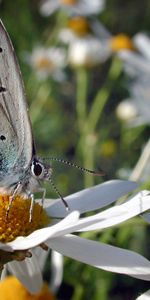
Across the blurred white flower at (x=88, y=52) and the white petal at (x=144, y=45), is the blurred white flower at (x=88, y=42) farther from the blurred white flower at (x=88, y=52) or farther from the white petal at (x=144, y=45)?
the white petal at (x=144, y=45)

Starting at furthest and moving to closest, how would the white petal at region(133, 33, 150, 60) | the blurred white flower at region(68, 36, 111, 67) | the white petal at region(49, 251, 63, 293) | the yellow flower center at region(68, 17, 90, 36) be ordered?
the yellow flower center at region(68, 17, 90, 36) → the blurred white flower at region(68, 36, 111, 67) → the white petal at region(133, 33, 150, 60) → the white petal at region(49, 251, 63, 293)

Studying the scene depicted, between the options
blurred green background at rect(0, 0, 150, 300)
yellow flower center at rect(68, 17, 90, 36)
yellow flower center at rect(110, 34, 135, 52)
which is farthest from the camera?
yellow flower center at rect(68, 17, 90, 36)

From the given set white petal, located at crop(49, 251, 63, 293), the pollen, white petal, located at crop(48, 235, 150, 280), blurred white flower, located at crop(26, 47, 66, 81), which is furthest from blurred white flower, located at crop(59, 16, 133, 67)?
white petal, located at crop(48, 235, 150, 280)

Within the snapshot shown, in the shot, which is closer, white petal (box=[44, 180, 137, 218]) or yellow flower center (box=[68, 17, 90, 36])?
white petal (box=[44, 180, 137, 218])

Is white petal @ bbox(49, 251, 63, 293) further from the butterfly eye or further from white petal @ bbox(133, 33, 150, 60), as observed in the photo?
white petal @ bbox(133, 33, 150, 60)

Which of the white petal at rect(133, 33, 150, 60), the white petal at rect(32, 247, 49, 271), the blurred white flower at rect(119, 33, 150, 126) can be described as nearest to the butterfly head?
the white petal at rect(32, 247, 49, 271)

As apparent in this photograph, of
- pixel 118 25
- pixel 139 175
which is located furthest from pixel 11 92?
pixel 118 25

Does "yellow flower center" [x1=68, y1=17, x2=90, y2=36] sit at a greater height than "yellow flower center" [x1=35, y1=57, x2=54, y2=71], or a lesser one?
greater

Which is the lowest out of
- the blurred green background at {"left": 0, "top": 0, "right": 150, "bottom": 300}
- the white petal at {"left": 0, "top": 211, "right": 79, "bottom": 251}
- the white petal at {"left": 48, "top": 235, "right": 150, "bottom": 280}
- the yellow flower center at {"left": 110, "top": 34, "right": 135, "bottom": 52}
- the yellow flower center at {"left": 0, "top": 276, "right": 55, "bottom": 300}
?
the blurred green background at {"left": 0, "top": 0, "right": 150, "bottom": 300}
